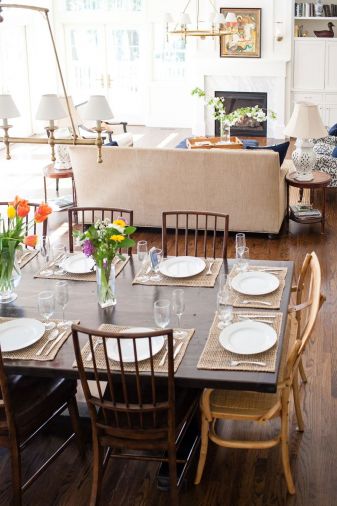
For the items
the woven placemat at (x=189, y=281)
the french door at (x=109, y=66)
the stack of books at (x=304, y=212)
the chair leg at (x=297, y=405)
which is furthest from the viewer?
the french door at (x=109, y=66)

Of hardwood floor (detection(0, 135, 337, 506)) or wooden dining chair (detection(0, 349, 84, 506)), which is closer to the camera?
wooden dining chair (detection(0, 349, 84, 506))

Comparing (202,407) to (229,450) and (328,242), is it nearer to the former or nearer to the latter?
(229,450)

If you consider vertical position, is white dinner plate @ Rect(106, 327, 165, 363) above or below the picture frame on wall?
below

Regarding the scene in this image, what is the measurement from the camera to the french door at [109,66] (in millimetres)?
12445

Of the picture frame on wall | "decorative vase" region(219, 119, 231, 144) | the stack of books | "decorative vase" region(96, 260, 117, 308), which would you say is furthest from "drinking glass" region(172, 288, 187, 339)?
the picture frame on wall

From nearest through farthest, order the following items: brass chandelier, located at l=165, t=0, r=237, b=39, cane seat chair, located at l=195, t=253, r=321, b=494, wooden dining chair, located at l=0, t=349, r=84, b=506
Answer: wooden dining chair, located at l=0, t=349, r=84, b=506 < cane seat chair, located at l=195, t=253, r=321, b=494 < brass chandelier, located at l=165, t=0, r=237, b=39

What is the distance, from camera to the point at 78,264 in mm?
4191

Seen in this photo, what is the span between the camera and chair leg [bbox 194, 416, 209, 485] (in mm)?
3369

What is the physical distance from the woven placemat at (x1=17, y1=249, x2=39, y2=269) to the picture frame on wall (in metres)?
7.69

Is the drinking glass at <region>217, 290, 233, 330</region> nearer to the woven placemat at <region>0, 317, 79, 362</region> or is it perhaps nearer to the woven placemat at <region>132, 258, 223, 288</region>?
the woven placemat at <region>132, 258, 223, 288</region>

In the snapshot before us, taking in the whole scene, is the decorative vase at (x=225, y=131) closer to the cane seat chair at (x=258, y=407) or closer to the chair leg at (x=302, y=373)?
the chair leg at (x=302, y=373)

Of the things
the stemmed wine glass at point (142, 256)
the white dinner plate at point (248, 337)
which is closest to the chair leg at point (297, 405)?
the white dinner plate at point (248, 337)

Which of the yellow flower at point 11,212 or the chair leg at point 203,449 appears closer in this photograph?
the chair leg at point 203,449

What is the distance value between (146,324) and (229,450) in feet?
2.84
